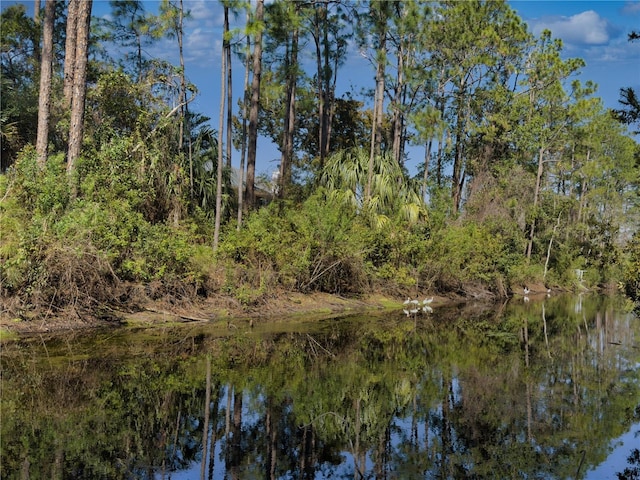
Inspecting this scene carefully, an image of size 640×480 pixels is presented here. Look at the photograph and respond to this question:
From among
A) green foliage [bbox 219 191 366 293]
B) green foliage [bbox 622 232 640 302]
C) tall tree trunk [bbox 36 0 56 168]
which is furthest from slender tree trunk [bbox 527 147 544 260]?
tall tree trunk [bbox 36 0 56 168]

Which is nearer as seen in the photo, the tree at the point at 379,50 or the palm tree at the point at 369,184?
the palm tree at the point at 369,184

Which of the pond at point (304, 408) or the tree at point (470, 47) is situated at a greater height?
the tree at point (470, 47)

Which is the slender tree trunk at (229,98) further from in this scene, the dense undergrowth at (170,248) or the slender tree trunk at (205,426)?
the slender tree trunk at (205,426)

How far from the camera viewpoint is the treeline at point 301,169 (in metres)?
12.8

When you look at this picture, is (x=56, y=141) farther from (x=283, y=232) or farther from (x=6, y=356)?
(x=6, y=356)

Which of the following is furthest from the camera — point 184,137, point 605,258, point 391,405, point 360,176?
point 605,258

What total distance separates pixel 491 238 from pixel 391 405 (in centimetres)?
2116

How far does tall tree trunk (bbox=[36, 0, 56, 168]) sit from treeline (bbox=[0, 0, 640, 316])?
7cm

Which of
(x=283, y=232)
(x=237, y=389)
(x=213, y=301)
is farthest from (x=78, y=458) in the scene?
(x=283, y=232)

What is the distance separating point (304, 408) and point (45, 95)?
13.1 meters

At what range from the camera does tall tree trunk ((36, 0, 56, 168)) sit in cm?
1460

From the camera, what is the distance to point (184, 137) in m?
21.1

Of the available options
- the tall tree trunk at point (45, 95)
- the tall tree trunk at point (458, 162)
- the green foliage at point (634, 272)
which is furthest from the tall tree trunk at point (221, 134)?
the tall tree trunk at point (458, 162)

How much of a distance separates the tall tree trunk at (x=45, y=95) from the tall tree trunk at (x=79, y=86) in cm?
76
